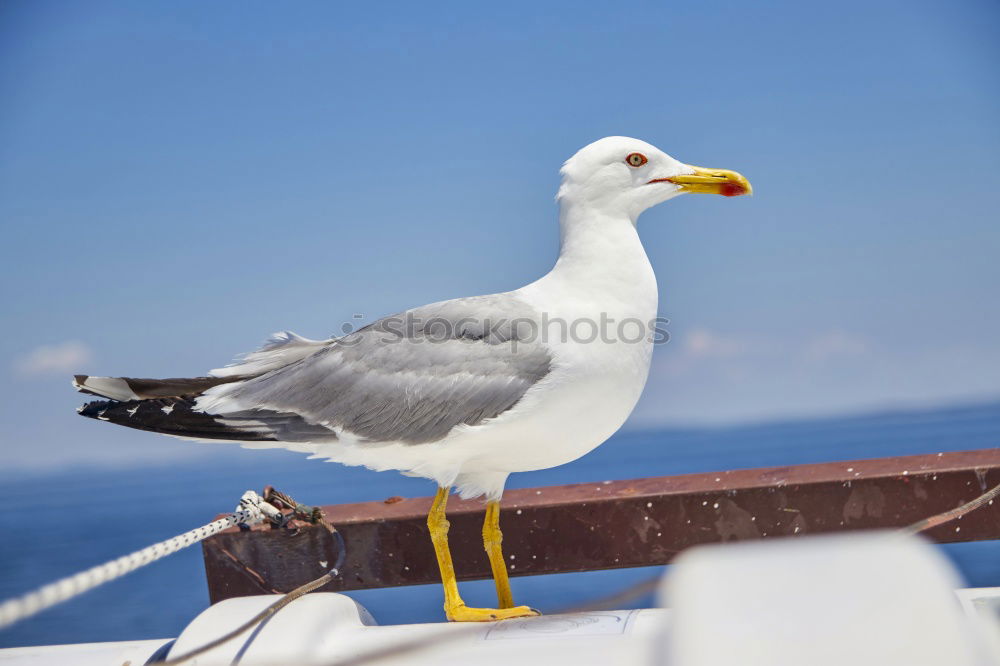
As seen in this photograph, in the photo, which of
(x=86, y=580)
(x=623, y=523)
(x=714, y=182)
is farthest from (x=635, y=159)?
(x=86, y=580)

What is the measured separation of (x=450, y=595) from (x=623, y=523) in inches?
25.4

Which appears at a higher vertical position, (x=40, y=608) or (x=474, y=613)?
(x=40, y=608)

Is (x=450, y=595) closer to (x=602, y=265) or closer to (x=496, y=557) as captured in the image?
(x=496, y=557)

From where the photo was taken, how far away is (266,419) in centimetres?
222

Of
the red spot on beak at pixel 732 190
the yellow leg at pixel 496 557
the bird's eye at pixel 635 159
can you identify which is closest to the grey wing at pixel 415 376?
the yellow leg at pixel 496 557

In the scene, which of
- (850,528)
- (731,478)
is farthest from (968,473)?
(731,478)

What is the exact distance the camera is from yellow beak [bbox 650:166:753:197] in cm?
225

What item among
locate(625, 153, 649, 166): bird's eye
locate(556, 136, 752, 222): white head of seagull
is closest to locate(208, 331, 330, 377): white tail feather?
locate(556, 136, 752, 222): white head of seagull

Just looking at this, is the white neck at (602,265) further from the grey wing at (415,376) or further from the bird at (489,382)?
the grey wing at (415,376)

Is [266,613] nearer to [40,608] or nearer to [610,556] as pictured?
[40,608]

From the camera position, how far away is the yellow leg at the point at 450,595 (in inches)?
77.2

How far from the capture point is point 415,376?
7.04 feet

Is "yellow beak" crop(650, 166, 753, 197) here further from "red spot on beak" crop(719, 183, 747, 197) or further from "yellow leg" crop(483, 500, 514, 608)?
"yellow leg" crop(483, 500, 514, 608)

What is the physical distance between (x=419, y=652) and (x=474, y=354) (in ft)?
3.88
